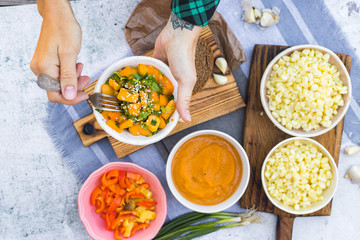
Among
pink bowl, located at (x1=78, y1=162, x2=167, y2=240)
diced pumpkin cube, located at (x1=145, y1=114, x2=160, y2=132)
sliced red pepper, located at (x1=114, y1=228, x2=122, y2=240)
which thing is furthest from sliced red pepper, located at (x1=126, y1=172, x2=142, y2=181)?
diced pumpkin cube, located at (x1=145, y1=114, x2=160, y2=132)

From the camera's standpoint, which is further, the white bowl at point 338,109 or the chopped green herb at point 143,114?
the white bowl at point 338,109

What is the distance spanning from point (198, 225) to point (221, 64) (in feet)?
2.75

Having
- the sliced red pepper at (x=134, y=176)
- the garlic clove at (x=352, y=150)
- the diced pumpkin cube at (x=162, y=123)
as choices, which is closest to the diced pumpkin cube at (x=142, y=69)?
the diced pumpkin cube at (x=162, y=123)

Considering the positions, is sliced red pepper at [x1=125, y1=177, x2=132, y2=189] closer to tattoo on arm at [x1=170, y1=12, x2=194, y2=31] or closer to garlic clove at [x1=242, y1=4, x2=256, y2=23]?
tattoo on arm at [x1=170, y1=12, x2=194, y2=31]

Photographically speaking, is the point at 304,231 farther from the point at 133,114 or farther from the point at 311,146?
the point at 133,114

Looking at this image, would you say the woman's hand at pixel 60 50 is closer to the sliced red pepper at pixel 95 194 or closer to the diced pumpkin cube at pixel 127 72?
the diced pumpkin cube at pixel 127 72

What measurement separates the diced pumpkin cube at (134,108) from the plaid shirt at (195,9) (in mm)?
404

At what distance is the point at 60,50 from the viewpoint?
113cm

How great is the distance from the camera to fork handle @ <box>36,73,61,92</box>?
39.8 inches

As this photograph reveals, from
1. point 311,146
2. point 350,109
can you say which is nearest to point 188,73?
point 311,146

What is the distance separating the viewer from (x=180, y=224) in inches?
62.1

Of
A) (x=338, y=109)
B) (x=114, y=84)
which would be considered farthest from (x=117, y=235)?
(x=338, y=109)

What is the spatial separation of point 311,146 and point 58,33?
1269 mm

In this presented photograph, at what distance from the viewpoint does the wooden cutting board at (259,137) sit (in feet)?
5.10
